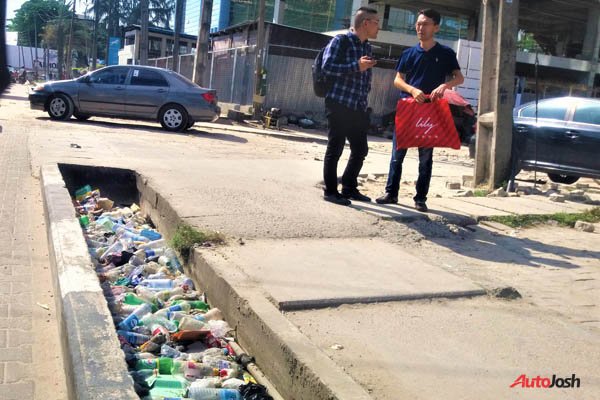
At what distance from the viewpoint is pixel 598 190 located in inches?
388

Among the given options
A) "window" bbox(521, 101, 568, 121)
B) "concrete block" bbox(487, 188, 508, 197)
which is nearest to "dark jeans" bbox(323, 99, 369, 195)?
"concrete block" bbox(487, 188, 508, 197)

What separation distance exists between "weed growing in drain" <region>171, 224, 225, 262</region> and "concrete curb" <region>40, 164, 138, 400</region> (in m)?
0.66

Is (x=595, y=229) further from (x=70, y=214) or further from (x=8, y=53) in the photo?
(x=8, y=53)

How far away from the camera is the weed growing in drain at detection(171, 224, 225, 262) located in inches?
175

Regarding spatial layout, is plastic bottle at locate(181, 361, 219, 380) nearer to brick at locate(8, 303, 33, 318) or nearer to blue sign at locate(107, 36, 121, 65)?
brick at locate(8, 303, 33, 318)

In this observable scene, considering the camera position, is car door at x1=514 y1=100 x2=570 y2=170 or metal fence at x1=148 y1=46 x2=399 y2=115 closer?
car door at x1=514 y1=100 x2=570 y2=170

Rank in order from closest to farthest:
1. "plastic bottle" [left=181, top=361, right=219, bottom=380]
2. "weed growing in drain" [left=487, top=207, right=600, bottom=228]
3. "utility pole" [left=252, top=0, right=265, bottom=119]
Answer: "plastic bottle" [left=181, top=361, right=219, bottom=380], "weed growing in drain" [left=487, top=207, right=600, bottom=228], "utility pole" [left=252, top=0, right=265, bottom=119]

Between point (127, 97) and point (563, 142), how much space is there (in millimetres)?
10203

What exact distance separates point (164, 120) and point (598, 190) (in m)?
9.91

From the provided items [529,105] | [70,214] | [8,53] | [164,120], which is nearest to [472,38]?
[164,120]

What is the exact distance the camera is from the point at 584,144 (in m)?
9.26

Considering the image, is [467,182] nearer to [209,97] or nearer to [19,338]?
[19,338]

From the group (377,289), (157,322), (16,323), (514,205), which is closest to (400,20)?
(514,205)

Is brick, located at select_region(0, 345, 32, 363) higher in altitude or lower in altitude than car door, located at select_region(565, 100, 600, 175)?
lower
